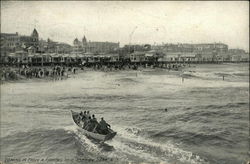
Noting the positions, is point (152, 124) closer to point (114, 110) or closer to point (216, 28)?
point (114, 110)

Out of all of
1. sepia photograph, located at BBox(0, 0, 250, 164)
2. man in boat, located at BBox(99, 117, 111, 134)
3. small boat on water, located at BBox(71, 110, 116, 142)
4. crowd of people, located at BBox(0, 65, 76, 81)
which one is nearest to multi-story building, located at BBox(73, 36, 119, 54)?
sepia photograph, located at BBox(0, 0, 250, 164)

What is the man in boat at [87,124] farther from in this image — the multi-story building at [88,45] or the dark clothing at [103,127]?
the multi-story building at [88,45]

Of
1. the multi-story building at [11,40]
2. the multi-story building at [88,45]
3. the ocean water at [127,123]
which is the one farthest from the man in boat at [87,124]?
the multi-story building at [11,40]

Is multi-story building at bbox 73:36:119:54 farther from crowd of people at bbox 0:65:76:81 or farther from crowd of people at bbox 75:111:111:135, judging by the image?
crowd of people at bbox 75:111:111:135

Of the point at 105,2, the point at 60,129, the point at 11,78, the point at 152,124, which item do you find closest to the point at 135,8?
the point at 105,2

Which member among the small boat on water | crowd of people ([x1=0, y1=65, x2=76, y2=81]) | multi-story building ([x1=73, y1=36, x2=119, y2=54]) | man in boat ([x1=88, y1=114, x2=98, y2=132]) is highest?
multi-story building ([x1=73, y1=36, x2=119, y2=54])

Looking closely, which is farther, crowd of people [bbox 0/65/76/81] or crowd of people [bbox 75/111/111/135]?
crowd of people [bbox 0/65/76/81]
